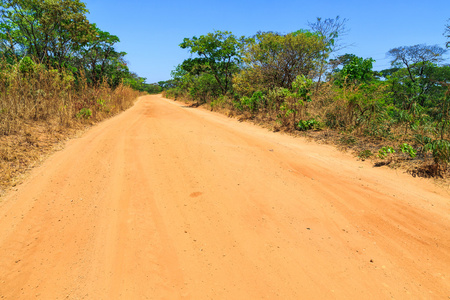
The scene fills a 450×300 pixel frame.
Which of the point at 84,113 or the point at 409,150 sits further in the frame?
the point at 84,113

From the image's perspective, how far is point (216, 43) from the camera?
16453 millimetres

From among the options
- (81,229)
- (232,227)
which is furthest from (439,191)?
(81,229)

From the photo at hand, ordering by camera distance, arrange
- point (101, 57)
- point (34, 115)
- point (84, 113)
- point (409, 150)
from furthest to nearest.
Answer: point (101, 57) → point (84, 113) → point (34, 115) → point (409, 150)

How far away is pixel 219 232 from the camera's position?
2.40 m

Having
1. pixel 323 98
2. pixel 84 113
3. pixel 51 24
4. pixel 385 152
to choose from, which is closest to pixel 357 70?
pixel 323 98

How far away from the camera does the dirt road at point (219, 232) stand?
5.95ft

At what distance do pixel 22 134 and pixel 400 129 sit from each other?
846 cm

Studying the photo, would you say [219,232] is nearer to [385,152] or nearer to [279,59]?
[385,152]

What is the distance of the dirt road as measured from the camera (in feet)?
5.95

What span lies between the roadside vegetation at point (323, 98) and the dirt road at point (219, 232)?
1.16 m

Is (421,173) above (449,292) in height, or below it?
above

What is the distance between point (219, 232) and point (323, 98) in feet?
25.2

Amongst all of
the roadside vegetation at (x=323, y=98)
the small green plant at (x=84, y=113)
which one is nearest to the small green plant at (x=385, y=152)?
the roadside vegetation at (x=323, y=98)

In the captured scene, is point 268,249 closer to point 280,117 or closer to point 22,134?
point 22,134
